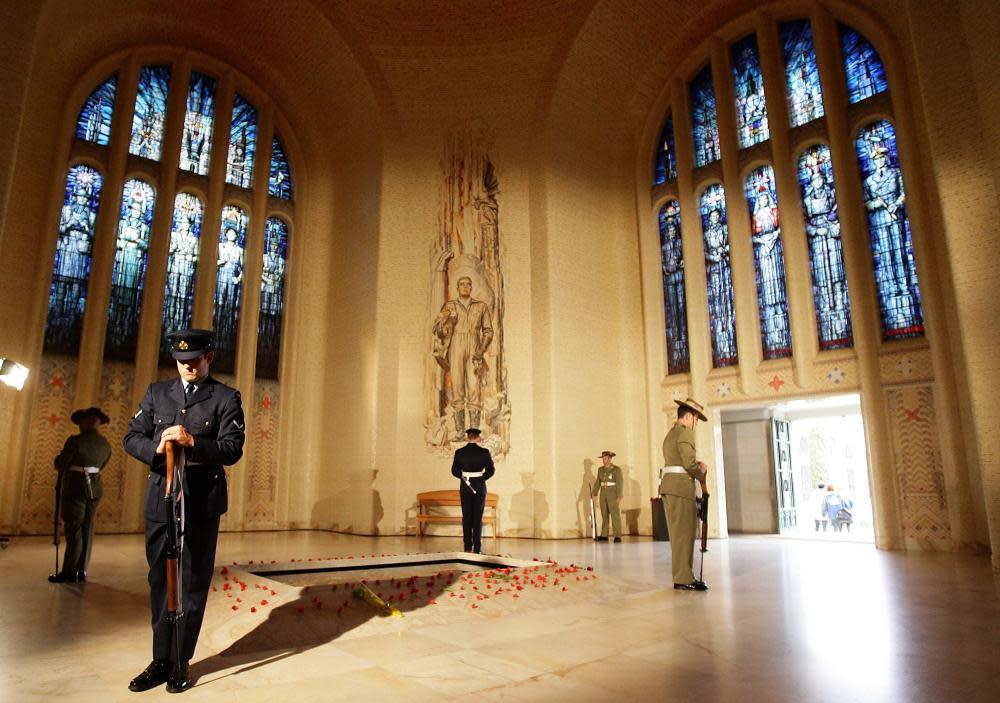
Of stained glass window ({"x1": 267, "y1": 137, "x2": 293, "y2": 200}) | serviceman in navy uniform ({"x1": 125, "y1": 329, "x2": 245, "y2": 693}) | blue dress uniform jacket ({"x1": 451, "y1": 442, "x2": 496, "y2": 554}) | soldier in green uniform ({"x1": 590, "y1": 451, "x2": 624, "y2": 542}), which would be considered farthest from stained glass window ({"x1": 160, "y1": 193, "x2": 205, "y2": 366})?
serviceman in navy uniform ({"x1": 125, "y1": 329, "x2": 245, "y2": 693})

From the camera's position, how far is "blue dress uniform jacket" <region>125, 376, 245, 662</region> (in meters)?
3.12

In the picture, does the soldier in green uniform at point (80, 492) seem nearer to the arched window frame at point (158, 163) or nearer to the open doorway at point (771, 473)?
the arched window frame at point (158, 163)

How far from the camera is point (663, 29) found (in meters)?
14.1

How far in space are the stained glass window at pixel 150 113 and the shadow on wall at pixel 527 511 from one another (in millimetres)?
10332

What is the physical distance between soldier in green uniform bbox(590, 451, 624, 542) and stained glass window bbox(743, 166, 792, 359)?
3.66m

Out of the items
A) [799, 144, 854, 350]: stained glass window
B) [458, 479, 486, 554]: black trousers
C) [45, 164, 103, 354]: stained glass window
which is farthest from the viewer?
[45, 164, 103, 354]: stained glass window

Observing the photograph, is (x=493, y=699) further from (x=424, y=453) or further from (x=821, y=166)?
(x=821, y=166)

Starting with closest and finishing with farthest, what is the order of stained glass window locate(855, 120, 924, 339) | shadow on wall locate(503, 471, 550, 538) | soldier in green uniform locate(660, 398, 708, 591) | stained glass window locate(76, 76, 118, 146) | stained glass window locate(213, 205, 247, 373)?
soldier in green uniform locate(660, 398, 708, 591) < stained glass window locate(855, 120, 924, 339) < shadow on wall locate(503, 471, 550, 538) < stained glass window locate(76, 76, 118, 146) < stained glass window locate(213, 205, 247, 373)

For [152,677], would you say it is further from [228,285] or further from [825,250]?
[228,285]

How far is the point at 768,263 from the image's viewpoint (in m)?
12.7

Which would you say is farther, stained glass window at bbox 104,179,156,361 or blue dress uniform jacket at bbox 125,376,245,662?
stained glass window at bbox 104,179,156,361

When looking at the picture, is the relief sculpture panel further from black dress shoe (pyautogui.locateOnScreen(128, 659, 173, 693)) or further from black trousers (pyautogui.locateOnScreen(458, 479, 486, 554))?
black dress shoe (pyautogui.locateOnScreen(128, 659, 173, 693))

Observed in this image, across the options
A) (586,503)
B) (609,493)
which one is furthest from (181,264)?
(609,493)

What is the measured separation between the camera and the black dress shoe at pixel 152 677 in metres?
2.93
